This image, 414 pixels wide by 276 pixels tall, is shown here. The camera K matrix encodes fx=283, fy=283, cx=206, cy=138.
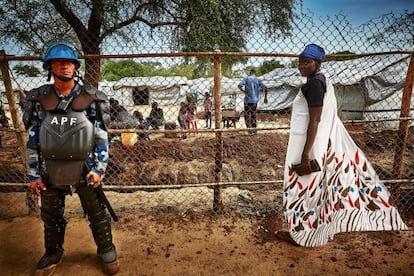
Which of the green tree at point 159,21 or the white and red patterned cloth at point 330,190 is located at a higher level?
the green tree at point 159,21

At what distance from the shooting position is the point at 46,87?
221cm

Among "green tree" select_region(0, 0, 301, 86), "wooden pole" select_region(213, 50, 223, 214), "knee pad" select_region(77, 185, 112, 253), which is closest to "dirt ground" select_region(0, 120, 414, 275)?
"wooden pole" select_region(213, 50, 223, 214)

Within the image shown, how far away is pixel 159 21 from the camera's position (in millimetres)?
8000

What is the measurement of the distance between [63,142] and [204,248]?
1.71m

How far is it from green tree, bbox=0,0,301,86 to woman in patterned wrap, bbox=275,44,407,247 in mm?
4754

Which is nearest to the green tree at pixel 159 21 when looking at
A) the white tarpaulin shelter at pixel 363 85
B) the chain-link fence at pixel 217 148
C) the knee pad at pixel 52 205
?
the chain-link fence at pixel 217 148

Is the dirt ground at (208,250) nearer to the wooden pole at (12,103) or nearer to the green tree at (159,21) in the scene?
the wooden pole at (12,103)

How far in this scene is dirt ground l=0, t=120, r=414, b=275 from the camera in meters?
2.59

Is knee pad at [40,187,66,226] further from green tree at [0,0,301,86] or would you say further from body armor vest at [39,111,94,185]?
green tree at [0,0,301,86]

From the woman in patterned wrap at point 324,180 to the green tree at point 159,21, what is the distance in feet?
15.6

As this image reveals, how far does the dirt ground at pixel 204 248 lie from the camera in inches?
102

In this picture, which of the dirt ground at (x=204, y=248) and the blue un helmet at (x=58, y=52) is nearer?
the blue un helmet at (x=58, y=52)

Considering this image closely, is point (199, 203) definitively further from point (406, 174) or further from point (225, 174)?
point (406, 174)

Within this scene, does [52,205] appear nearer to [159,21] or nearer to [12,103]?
[12,103]
